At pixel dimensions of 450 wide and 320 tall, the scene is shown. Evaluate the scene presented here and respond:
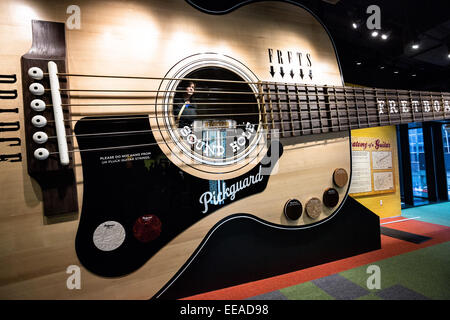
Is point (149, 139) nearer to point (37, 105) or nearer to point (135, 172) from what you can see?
point (135, 172)

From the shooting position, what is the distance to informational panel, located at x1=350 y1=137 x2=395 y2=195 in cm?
235

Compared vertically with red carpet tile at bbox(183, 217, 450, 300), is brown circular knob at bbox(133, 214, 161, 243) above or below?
above

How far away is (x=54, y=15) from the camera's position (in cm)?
84

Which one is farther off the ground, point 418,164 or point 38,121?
point 38,121

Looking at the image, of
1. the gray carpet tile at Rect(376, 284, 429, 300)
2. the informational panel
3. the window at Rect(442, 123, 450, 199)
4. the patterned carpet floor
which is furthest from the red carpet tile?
the window at Rect(442, 123, 450, 199)

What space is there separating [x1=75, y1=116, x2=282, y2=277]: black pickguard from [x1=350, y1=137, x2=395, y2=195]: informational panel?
6.73 ft

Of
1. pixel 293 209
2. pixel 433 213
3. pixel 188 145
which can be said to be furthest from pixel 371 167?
pixel 188 145

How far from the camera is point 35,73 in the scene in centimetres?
75

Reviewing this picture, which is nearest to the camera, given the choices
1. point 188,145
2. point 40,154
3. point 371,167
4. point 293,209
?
point 40,154

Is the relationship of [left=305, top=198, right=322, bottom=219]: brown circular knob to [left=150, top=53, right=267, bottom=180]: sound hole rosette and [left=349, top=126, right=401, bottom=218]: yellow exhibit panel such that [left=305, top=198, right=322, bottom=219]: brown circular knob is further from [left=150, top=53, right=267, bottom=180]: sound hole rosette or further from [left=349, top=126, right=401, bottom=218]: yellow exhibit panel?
[left=349, top=126, right=401, bottom=218]: yellow exhibit panel

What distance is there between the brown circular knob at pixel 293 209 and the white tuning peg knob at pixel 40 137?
1.05m

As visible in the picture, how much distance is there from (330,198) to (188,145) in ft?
2.76
